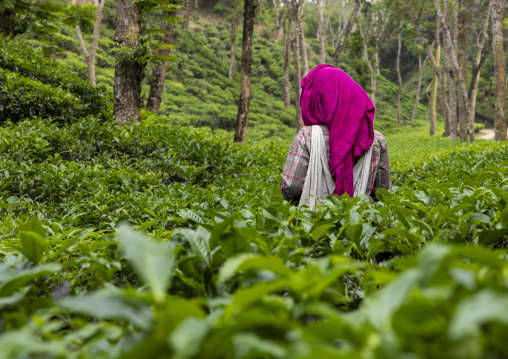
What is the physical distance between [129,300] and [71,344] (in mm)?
227

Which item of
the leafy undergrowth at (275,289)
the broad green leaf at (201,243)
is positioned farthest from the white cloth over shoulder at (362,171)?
the broad green leaf at (201,243)

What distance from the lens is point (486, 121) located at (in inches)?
1666

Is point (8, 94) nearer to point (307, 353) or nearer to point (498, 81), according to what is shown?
point (307, 353)

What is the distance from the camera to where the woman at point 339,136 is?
2680mm

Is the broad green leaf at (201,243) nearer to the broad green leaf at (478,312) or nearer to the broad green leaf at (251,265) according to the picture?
the broad green leaf at (251,265)

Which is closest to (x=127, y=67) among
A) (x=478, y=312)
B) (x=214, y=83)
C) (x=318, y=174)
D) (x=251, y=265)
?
(x=318, y=174)

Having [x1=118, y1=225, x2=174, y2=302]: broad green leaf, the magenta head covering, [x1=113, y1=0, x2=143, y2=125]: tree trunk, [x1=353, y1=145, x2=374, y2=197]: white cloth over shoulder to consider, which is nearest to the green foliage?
[x1=113, y1=0, x2=143, y2=125]: tree trunk

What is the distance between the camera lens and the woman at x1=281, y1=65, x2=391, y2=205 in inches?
105

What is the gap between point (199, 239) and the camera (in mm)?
999

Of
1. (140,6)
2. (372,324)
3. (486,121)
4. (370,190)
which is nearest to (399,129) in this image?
(486,121)

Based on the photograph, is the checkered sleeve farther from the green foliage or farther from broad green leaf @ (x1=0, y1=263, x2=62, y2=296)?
the green foliage

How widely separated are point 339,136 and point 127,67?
467 cm

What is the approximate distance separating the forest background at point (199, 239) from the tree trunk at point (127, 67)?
0.9 inches

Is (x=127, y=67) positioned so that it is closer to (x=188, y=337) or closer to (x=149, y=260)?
(x=149, y=260)
